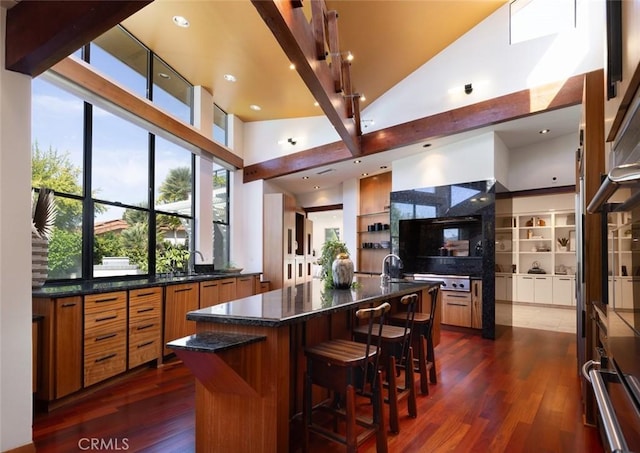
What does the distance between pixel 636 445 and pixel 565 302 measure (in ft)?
26.0

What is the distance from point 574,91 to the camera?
12.8 ft

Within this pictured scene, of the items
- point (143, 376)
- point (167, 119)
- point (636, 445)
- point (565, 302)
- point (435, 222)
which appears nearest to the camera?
point (636, 445)

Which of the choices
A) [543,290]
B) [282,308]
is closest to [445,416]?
[282,308]

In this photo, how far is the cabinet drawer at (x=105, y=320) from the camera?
2898 millimetres

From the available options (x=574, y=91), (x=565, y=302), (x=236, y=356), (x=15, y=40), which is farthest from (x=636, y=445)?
(x=565, y=302)

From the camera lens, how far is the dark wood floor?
222 cm

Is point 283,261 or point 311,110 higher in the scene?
point 311,110

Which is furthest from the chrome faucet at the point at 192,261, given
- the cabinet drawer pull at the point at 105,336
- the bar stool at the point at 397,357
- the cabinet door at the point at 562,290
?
the cabinet door at the point at 562,290

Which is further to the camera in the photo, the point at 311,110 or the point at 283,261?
the point at 283,261

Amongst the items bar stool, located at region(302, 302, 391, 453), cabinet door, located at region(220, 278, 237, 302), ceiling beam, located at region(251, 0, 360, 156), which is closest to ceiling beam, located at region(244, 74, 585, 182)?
ceiling beam, located at region(251, 0, 360, 156)

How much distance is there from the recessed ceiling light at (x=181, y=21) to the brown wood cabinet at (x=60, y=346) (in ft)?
10.5

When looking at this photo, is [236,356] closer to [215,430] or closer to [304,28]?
[215,430]

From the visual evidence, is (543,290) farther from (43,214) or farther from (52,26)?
(52,26)

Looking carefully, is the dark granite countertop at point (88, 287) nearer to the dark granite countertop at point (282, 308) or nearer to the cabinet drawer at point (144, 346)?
the cabinet drawer at point (144, 346)
